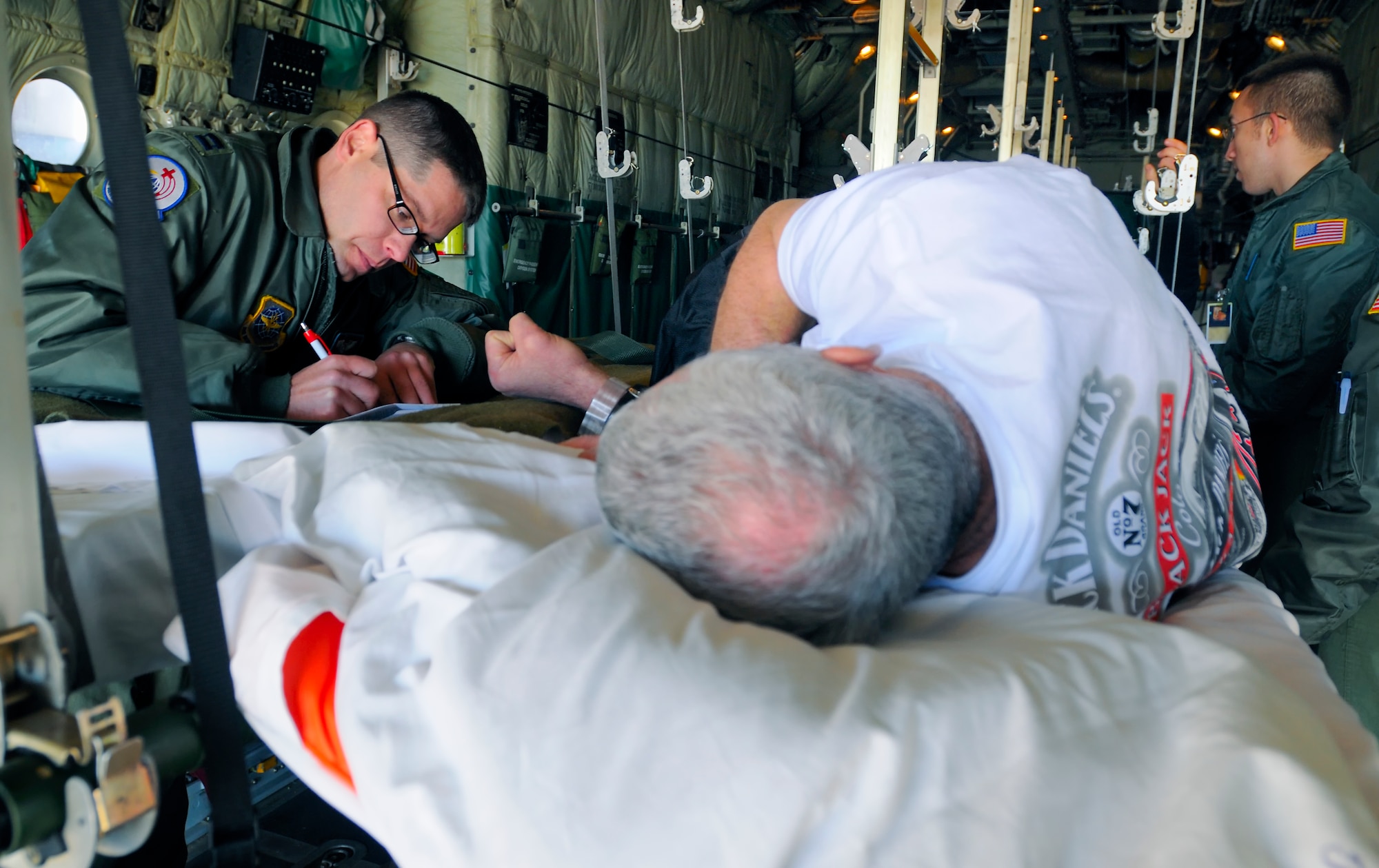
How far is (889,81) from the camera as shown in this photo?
197cm

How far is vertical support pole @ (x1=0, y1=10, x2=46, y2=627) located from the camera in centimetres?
49

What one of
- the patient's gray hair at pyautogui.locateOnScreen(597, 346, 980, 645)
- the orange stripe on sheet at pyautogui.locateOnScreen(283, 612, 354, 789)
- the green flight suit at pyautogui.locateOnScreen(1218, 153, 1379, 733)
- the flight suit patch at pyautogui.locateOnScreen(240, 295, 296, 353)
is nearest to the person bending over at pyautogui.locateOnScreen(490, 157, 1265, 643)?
the patient's gray hair at pyautogui.locateOnScreen(597, 346, 980, 645)

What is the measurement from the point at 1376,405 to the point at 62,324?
2.15 metres

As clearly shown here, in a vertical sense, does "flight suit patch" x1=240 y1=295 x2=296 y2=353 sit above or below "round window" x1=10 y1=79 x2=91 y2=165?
below

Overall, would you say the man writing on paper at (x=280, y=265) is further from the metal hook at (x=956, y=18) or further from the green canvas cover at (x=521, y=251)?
the green canvas cover at (x=521, y=251)

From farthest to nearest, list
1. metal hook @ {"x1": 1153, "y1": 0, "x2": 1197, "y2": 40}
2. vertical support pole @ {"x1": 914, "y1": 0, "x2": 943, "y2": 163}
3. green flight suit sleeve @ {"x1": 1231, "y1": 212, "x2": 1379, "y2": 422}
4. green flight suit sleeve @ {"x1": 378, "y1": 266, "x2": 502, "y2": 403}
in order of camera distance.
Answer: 1. metal hook @ {"x1": 1153, "y1": 0, "x2": 1197, "y2": 40}
2. vertical support pole @ {"x1": 914, "y1": 0, "x2": 943, "y2": 163}
3. green flight suit sleeve @ {"x1": 1231, "y1": 212, "x2": 1379, "y2": 422}
4. green flight suit sleeve @ {"x1": 378, "y1": 266, "x2": 502, "y2": 403}

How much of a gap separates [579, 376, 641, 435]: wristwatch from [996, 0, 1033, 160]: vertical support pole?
196cm

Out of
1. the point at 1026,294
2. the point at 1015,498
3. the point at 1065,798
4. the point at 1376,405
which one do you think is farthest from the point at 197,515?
the point at 1376,405

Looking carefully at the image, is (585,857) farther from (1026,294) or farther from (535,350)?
(535,350)

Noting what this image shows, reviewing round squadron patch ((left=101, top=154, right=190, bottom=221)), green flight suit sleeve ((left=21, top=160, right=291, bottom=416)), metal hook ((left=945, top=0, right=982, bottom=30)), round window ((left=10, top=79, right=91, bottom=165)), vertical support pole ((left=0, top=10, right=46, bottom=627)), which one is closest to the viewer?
vertical support pole ((left=0, top=10, right=46, bottom=627))

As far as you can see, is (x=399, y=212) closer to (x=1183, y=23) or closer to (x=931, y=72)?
(x=931, y=72)

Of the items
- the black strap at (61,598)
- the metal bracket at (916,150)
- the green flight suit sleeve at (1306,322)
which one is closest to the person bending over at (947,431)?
the black strap at (61,598)

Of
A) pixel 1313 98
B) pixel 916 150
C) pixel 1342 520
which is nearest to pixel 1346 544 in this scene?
pixel 1342 520

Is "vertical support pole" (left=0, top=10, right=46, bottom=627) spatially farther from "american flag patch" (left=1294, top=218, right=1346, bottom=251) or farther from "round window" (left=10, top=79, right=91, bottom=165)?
"round window" (left=10, top=79, right=91, bottom=165)
